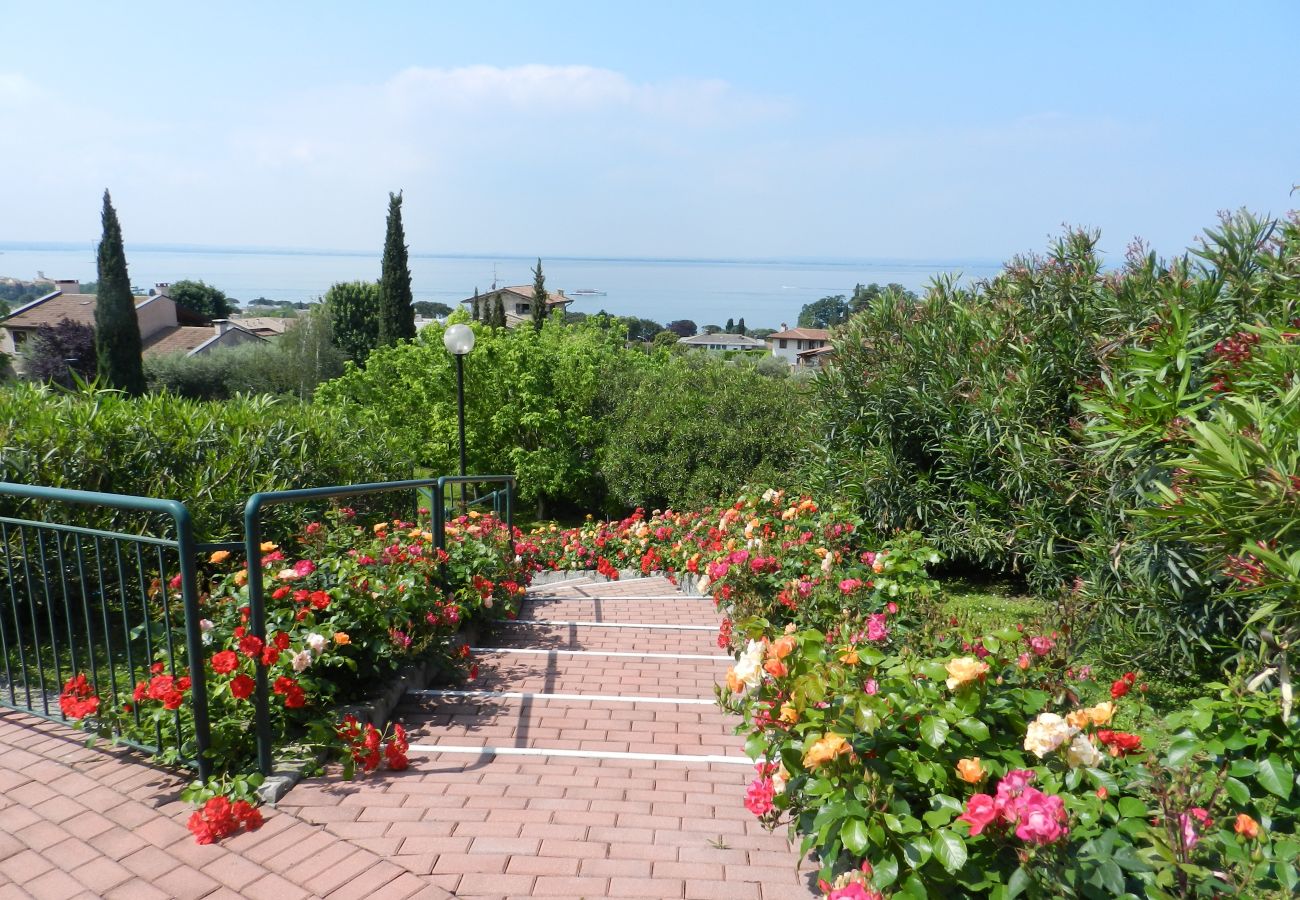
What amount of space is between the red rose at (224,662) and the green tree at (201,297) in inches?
3263

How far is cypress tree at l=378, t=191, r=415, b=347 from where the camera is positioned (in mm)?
33188

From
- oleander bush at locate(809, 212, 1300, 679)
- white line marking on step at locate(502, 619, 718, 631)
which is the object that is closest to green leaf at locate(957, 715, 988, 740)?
oleander bush at locate(809, 212, 1300, 679)

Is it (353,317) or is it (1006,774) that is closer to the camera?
(1006,774)

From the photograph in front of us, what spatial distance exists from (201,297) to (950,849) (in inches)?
3532

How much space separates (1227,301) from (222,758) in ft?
18.3

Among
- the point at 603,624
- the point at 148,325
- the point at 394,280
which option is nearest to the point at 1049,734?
the point at 603,624

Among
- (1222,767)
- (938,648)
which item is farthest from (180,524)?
(1222,767)

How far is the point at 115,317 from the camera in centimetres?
3180

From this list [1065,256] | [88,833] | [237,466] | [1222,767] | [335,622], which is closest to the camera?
[1222,767]

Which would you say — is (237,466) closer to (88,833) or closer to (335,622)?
(335,622)

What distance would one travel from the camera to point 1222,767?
2199mm

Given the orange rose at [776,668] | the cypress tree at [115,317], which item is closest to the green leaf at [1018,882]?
the orange rose at [776,668]

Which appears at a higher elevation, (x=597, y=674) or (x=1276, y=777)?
(x=1276, y=777)

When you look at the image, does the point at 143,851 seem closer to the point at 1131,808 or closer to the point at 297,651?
the point at 297,651
